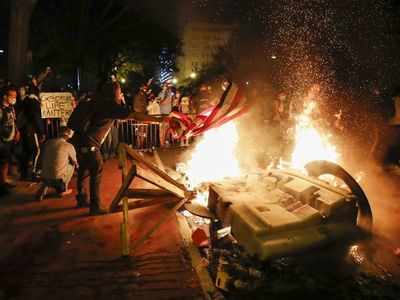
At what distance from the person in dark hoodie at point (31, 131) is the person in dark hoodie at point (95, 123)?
318 centimetres

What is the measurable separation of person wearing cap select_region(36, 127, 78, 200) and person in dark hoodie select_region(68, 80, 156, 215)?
97 cm

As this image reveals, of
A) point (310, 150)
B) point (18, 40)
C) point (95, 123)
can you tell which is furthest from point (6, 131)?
point (310, 150)

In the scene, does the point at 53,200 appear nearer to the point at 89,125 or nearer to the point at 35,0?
the point at 89,125

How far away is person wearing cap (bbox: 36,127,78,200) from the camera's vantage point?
7.55 m

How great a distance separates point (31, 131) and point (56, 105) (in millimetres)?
3092

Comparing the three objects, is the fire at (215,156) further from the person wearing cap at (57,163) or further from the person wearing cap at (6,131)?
the person wearing cap at (6,131)

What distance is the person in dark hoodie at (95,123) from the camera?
21.3 feet

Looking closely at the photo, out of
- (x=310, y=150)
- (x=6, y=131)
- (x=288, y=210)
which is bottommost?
(x=288, y=210)

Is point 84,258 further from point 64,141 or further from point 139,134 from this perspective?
point 139,134

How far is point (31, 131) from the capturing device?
9.39 m

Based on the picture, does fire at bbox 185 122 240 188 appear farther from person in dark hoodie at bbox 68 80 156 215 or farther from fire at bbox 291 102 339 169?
person in dark hoodie at bbox 68 80 156 215

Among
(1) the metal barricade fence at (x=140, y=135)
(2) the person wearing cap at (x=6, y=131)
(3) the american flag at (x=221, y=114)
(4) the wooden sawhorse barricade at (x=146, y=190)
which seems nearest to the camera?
(4) the wooden sawhorse barricade at (x=146, y=190)

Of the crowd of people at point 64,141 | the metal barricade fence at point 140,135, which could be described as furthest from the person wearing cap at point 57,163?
the metal barricade fence at point 140,135

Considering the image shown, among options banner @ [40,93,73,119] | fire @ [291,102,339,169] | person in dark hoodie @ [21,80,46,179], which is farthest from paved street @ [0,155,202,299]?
banner @ [40,93,73,119]
